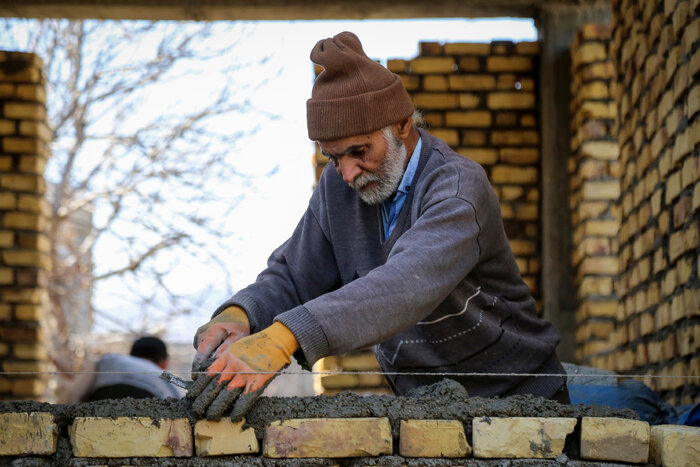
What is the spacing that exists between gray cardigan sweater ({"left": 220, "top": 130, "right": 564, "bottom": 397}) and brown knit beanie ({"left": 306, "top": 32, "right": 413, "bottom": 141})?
151mm

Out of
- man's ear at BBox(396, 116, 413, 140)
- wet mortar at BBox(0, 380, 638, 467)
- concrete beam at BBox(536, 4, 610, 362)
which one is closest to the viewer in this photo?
wet mortar at BBox(0, 380, 638, 467)

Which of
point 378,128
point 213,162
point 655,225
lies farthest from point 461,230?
point 213,162

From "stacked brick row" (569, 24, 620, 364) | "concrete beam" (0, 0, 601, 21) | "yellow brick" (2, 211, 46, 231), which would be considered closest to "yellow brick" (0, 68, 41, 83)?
"concrete beam" (0, 0, 601, 21)

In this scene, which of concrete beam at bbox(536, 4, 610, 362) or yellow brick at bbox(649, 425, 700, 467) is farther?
concrete beam at bbox(536, 4, 610, 362)

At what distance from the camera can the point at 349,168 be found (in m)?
2.39

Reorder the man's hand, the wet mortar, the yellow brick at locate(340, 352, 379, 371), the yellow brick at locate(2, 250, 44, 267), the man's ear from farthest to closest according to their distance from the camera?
the yellow brick at locate(2, 250, 44, 267)
the yellow brick at locate(340, 352, 379, 371)
the man's ear
the man's hand
the wet mortar

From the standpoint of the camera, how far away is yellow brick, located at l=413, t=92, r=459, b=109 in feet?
16.7

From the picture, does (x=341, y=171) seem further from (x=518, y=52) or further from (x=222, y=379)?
(x=518, y=52)

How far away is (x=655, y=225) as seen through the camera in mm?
3174

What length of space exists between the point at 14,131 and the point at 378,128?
3523 millimetres

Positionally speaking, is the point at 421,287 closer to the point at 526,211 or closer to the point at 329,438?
the point at 329,438

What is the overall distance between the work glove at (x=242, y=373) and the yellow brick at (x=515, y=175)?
3511 mm

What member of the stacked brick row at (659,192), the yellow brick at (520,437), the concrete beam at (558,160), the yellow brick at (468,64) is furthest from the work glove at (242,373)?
the yellow brick at (468,64)

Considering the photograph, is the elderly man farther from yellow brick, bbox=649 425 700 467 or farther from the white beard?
yellow brick, bbox=649 425 700 467
